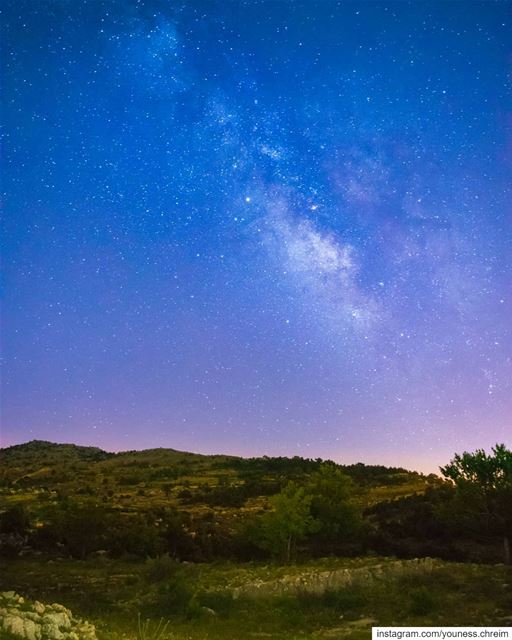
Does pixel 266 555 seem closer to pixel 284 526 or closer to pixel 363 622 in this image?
pixel 284 526

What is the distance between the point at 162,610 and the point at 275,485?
58.4 m

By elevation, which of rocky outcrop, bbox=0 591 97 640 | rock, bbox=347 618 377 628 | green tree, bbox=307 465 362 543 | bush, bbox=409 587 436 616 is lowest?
rock, bbox=347 618 377 628

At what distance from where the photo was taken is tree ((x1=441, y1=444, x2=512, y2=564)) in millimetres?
31938

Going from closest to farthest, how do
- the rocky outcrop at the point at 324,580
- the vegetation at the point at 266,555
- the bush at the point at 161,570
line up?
the vegetation at the point at 266,555 < the rocky outcrop at the point at 324,580 < the bush at the point at 161,570

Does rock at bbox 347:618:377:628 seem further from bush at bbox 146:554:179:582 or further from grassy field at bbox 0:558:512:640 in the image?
bush at bbox 146:554:179:582

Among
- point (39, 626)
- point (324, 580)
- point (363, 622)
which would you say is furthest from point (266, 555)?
point (39, 626)

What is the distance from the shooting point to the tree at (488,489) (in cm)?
3194

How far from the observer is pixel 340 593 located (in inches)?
893

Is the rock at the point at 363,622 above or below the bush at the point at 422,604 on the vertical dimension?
below

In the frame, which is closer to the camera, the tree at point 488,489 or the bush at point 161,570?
the bush at point 161,570

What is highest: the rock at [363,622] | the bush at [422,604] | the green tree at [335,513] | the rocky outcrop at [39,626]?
the green tree at [335,513]

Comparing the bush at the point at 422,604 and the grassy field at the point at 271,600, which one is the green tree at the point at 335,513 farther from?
the bush at the point at 422,604

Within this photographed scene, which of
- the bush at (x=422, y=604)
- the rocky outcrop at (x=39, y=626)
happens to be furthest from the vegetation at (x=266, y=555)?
the rocky outcrop at (x=39, y=626)

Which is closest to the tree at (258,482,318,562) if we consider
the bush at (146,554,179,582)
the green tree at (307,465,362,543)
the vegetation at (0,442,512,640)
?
the vegetation at (0,442,512,640)
